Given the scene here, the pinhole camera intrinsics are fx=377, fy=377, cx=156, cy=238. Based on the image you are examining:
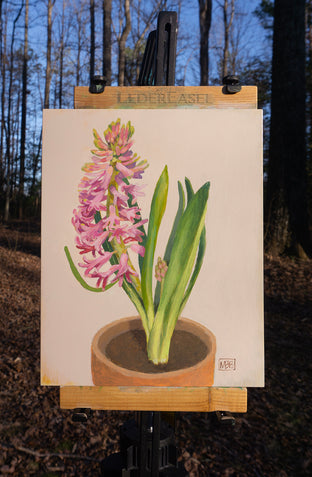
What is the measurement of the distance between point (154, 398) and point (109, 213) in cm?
65

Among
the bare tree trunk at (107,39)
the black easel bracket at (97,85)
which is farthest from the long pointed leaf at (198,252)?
the bare tree trunk at (107,39)

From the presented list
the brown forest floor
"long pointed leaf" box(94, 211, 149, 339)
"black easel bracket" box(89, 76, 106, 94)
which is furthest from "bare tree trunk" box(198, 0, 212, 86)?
"long pointed leaf" box(94, 211, 149, 339)

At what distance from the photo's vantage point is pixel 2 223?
32.4ft

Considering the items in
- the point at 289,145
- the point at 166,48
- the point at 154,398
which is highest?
the point at 289,145

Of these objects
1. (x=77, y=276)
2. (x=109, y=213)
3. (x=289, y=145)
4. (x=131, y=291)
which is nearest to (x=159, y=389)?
(x=131, y=291)

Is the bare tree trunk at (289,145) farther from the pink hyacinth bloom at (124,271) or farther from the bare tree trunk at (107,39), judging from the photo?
the pink hyacinth bloom at (124,271)

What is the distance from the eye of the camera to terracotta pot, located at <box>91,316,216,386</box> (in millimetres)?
1288

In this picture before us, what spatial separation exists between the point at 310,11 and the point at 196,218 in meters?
11.2

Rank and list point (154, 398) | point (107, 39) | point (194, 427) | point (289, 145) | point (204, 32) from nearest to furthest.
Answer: point (154, 398)
point (194, 427)
point (289, 145)
point (107, 39)
point (204, 32)

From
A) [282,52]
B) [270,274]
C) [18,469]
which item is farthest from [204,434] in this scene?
[282,52]

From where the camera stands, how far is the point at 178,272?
Result: 1.31 metres

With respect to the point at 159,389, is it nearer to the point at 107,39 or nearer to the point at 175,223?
the point at 175,223

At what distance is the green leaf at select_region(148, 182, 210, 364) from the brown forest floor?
3.70 ft

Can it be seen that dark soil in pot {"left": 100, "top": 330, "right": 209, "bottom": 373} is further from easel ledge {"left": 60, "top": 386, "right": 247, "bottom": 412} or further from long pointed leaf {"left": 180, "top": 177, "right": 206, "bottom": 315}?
long pointed leaf {"left": 180, "top": 177, "right": 206, "bottom": 315}
